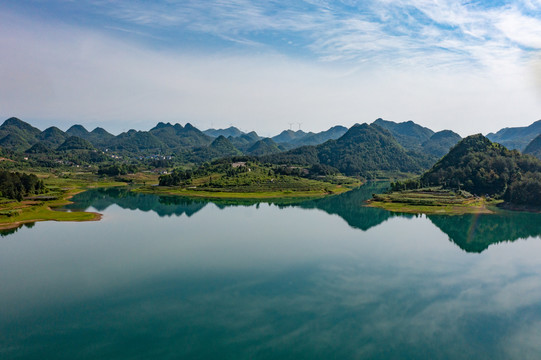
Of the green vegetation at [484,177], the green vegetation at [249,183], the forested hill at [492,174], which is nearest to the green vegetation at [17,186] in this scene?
the green vegetation at [249,183]

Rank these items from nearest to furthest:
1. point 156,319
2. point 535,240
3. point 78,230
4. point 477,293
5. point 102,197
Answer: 1. point 156,319
2. point 477,293
3. point 535,240
4. point 78,230
5. point 102,197

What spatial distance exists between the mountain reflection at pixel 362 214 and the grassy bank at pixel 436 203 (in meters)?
3.62

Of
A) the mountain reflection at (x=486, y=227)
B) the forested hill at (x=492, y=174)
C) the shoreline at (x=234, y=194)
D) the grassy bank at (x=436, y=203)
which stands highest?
the forested hill at (x=492, y=174)

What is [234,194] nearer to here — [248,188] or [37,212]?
[248,188]

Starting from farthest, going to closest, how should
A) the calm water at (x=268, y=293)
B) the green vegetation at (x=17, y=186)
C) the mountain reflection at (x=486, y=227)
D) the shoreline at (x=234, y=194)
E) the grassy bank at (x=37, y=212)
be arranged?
the shoreline at (x=234, y=194)
the green vegetation at (x=17, y=186)
the grassy bank at (x=37, y=212)
the mountain reflection at (x=486, y=227)
the calm water at (x=268, y=293)

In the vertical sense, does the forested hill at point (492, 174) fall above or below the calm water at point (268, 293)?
above

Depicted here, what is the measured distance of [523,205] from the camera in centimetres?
7762

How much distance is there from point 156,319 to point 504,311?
28.9 metres

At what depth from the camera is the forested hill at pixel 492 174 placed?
259 ft

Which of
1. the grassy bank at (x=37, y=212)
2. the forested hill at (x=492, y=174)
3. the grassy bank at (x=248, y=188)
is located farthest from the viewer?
the grassy bank at (x=248, y=188)

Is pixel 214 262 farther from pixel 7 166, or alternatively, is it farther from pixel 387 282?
pixel 7 166

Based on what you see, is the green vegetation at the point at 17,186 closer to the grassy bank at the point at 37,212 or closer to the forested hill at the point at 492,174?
the grassy bank at the point at 37,212

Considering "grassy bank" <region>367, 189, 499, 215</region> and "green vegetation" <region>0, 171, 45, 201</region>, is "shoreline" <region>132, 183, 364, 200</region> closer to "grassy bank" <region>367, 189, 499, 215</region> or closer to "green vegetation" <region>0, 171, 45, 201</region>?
"grassy bank" <region>367, 189, 499, 215</region>

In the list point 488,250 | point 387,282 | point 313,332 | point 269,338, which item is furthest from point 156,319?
point 488,250
